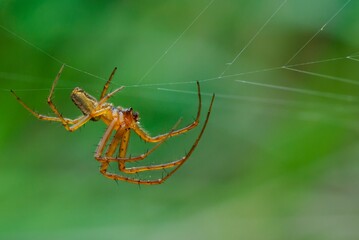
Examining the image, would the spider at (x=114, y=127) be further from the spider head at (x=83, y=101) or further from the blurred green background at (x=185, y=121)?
the blurred green background at (x=185, y=121)

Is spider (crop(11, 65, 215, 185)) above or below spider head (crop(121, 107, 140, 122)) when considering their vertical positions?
below

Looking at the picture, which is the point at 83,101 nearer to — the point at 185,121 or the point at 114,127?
the point at 114,127

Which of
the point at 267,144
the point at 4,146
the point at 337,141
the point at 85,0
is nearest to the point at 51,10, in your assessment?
the point at 85,0

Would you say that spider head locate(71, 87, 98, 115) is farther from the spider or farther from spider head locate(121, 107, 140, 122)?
spider head locate(121, 107, 140, 122)

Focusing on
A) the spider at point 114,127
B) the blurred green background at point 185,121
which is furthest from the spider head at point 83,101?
the blurred green background at point 185,121

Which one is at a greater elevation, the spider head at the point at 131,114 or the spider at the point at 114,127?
the spider head at the point at 131,114

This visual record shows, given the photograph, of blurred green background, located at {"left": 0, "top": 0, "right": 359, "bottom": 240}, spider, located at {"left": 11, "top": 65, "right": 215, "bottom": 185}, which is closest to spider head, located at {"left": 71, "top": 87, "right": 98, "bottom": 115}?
spider, located at {"left": 11, "top": 65, "right": 215, "bottom": 185}

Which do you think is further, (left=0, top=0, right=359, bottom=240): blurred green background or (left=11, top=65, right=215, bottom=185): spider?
(left=0, top=0, right=359, bottom=240): blurred green background
